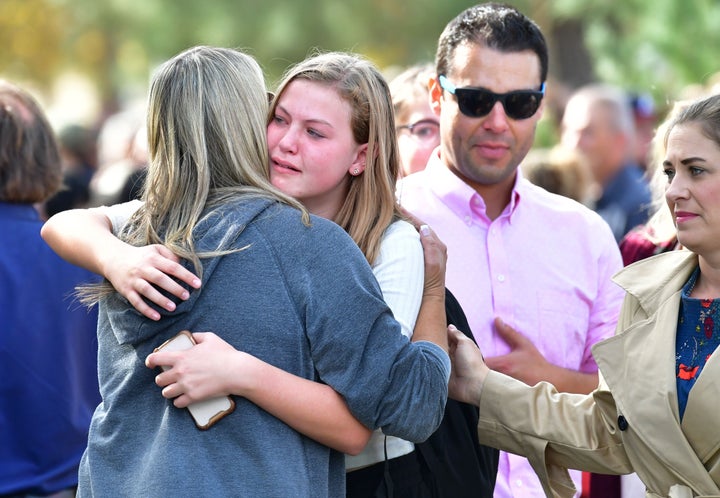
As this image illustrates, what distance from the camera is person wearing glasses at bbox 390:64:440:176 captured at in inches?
198

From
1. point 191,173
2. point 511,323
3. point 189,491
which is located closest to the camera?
point 189,491

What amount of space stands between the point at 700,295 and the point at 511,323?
90cm

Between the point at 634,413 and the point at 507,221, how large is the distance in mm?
1200

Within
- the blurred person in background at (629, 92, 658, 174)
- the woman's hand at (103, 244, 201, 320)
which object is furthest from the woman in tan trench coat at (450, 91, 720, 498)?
the blurred person in background at (629, 92, 658, 174)

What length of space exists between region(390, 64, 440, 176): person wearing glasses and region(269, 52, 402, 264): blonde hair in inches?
69.5

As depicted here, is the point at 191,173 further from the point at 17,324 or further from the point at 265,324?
the point at 17,324

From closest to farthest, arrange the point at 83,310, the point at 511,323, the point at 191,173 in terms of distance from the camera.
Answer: the point at 191,173
the point at 511,323
the point at 83,310

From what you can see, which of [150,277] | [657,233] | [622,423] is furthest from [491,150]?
[150,277]

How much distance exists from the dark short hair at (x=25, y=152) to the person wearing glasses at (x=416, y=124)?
1522 millimetres

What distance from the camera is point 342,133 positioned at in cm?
313

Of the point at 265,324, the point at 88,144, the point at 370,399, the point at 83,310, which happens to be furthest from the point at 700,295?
the point at 88,144

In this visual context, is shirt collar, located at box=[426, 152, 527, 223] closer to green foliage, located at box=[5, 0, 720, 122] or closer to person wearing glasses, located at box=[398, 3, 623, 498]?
person wearing glasses, located at box=[398, 3, 623, 498]

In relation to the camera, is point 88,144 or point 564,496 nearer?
point 564,496

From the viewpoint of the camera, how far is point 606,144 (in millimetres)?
9188
